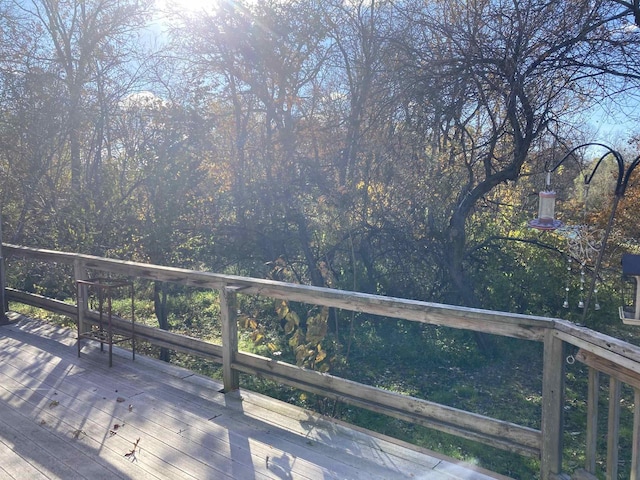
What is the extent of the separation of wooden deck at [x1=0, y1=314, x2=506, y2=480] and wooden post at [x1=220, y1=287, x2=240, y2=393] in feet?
0.35

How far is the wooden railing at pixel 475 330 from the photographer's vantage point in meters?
2.15

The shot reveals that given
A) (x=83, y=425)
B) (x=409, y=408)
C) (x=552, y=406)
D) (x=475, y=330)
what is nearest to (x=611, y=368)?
(x=552, y=406)

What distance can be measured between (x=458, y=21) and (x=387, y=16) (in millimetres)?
1549

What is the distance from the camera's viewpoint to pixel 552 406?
2.42 metres

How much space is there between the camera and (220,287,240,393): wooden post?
3.70m

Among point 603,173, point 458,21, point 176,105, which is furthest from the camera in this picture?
point 603,173

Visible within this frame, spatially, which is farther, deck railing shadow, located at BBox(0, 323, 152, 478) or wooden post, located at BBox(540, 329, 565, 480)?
deck railing shadow, located at BBox(0, 323, 152, 478)

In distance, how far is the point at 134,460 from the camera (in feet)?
9.07

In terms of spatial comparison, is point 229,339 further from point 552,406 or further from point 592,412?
point 592,412

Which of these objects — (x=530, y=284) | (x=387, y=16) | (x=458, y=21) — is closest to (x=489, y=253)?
(x=530, y=284)

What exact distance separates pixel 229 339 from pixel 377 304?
131 centimetres

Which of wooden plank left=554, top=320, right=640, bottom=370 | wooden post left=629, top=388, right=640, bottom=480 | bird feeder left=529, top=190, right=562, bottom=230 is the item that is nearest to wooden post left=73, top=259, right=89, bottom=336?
bird feeder left=529, top=190, right=562, bottom=230

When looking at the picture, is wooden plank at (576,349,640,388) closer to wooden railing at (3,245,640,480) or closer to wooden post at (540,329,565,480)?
wooden railing at (3,245,640,480)

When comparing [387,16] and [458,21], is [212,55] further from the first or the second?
[458,21]
